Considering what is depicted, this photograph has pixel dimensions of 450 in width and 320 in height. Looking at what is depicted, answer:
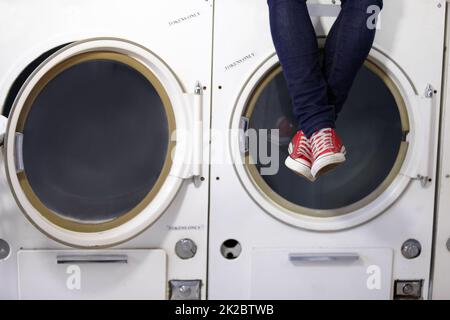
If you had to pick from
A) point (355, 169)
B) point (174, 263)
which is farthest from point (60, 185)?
point (355, 169)

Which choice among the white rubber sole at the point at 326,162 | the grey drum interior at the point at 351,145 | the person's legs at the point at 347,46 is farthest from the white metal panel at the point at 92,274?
the person's legs at the point at 347,46

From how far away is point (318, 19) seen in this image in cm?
156

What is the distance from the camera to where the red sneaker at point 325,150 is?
1.36 meters

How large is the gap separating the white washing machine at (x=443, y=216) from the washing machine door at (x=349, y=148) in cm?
5

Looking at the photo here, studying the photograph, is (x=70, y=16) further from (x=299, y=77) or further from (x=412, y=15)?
(x=412, y=15)

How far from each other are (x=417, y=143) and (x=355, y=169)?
0.63ft

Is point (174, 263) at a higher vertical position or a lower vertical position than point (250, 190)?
lower

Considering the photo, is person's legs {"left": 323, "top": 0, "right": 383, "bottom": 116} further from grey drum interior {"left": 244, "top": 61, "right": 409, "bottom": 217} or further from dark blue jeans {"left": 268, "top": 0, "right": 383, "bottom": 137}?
grey drum interior {"left": 244, "top": 61, "right": 409, "bottom": 217}

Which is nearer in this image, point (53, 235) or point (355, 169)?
point (53, 235)

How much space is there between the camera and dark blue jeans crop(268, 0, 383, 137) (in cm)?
140

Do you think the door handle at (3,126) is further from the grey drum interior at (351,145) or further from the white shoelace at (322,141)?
the white shoelace at (322,141)

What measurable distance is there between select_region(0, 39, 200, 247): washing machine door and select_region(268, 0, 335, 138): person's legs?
1.02ft

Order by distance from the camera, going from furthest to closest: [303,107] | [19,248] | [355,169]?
[355,169] < [19,248] < [303,107]

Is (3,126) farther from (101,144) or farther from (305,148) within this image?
(305,148)
